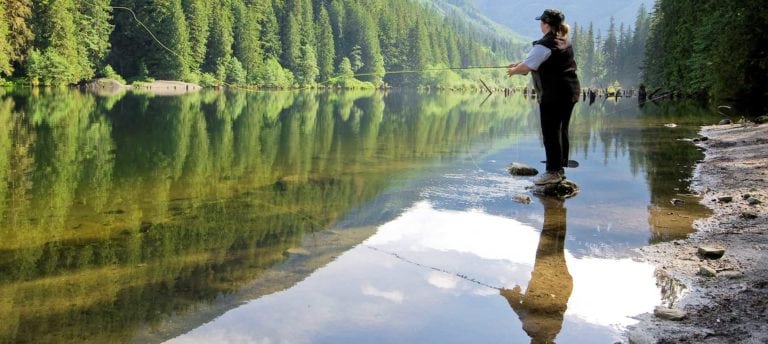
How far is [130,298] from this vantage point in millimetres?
5508

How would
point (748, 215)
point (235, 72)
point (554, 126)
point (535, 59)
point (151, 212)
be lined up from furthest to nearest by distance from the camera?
point (235, 72) < point (554, 126) < point (535, 59) < point (151, 212) < point (748, 215)

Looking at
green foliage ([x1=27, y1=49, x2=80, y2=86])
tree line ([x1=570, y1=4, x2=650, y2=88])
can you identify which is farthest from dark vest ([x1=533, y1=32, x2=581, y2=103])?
tree line ([x1=570, y1=4, x2=650, y2=88])

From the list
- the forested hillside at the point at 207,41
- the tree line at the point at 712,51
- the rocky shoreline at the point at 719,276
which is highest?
the forested hillside at the point at 207,41

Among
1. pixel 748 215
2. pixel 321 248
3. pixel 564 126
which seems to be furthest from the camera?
pixel 564 126

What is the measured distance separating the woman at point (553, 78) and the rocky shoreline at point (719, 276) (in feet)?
7.78

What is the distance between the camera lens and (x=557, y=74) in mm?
10242

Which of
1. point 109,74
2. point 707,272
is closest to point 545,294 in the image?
point 707,272

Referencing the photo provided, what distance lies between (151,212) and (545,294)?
18.3 ft

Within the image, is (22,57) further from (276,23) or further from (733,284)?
(733,284)

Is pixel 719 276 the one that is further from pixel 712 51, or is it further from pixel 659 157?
pixel 712 51

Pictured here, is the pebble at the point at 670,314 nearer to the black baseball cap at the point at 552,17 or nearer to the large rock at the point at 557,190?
the large rock at the point at 557,190

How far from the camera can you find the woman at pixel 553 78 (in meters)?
10.1

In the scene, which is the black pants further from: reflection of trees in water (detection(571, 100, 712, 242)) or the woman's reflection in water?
the woman's reflection in water

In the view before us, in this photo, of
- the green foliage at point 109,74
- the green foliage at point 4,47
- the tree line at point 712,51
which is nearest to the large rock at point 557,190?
the tree line at point 712,51
